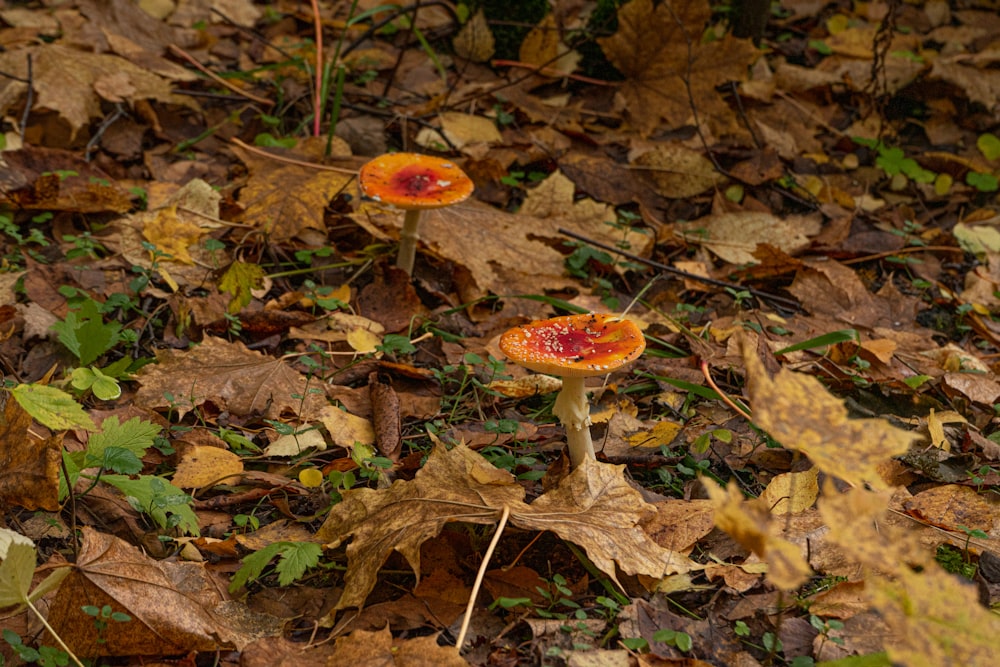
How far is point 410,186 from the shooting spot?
3521mm

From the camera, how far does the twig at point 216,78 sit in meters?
4.85

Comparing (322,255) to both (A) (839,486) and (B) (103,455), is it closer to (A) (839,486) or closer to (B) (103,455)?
(B) (103,455)

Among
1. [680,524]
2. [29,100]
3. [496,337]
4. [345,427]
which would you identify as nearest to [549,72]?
[496,337]

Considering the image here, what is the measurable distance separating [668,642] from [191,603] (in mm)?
1153

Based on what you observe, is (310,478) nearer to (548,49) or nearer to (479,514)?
(479,514)

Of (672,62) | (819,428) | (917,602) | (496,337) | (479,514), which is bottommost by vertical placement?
(496,337)

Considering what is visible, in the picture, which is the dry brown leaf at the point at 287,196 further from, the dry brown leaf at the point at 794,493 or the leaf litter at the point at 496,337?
the dry brown leaf at the point at 794,493

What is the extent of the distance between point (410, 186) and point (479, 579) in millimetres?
1862

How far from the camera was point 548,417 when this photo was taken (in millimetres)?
3109

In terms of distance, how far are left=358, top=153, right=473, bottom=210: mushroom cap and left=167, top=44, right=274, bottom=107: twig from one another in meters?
1.49

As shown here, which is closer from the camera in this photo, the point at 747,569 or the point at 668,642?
the point at 668,642

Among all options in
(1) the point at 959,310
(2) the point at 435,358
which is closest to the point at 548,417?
(2) the point at 435,358

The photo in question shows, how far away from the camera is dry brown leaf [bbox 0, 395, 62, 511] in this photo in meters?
2.20

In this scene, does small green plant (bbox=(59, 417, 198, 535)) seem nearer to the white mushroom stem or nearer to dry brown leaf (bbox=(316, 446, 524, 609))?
dry brown leaf (bbox=(316, 446, 524, 609))
